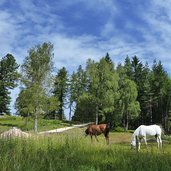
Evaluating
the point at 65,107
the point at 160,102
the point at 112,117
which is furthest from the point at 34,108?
the point at 65,107

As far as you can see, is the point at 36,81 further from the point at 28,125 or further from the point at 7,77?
the point at 7,77

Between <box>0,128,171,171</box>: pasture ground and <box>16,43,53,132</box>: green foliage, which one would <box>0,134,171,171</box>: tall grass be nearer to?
<box>0,128,171,171</box>: pasture ground

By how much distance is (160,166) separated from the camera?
7.30 metres

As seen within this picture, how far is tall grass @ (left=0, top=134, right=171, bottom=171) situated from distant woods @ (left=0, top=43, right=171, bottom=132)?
1692 inches

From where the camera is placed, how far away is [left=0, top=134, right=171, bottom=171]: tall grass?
6.77m

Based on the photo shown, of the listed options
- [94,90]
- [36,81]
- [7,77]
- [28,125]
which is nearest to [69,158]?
[36,81]

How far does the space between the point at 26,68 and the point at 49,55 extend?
3.92 meters

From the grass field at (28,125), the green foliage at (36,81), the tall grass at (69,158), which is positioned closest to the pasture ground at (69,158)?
the tall grass at (69,158)

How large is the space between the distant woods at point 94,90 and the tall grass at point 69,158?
4299 centimetres

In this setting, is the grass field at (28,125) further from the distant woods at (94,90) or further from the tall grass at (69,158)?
the tall grass at (69,158)

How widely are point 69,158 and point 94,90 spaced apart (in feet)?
215

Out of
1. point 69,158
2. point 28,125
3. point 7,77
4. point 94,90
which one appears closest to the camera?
point 69,158

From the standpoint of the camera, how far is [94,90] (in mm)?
73562

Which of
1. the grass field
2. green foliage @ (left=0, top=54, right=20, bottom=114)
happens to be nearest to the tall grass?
the grass field
